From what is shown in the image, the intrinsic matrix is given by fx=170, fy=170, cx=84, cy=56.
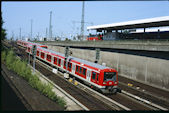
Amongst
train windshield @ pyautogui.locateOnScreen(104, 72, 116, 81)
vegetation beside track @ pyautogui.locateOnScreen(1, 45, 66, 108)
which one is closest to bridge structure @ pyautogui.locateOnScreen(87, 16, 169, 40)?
train windshield @ pyautogui.locateOnScreen(104, 72, 116, 81)

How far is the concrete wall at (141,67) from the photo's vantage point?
22453mm

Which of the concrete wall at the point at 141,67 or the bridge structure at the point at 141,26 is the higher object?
the bridge structure at the point at 141,26

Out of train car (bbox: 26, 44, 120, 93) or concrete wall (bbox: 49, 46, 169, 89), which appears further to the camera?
concrete wall (bbox: 49, 46, 169, 89)

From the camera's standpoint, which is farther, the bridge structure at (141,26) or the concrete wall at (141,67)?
the bridge structure at (141,26)

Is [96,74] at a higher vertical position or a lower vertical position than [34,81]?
higher

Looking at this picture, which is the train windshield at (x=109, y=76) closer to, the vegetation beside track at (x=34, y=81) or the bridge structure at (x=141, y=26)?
the vegetation beside track at (x=34, y=81)

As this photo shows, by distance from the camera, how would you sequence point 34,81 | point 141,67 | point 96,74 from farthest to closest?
1. point 141,67
2. point 96,74
3. point 34,81

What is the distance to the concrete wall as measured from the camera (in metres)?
22.5

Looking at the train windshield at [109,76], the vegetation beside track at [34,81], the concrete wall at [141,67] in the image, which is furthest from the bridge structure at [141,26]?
the vegetation beside track at [34,81]

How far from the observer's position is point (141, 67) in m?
25.8

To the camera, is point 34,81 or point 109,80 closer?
point 34,81

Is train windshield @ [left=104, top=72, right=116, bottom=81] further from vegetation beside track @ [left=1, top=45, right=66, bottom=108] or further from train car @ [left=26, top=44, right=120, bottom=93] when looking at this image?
vegetation beside track @ [left=1, top=45, right=66, bottom=108]

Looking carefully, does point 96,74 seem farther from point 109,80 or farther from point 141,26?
point 141,26

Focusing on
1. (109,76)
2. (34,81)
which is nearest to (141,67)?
(109,76)
